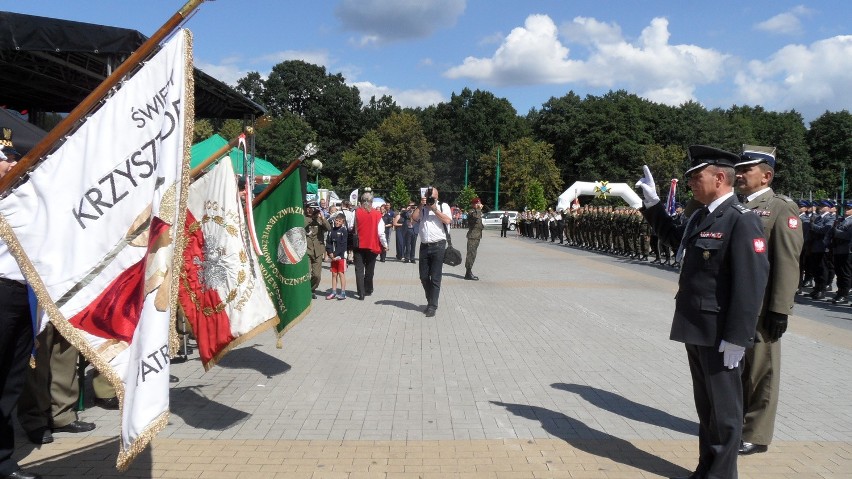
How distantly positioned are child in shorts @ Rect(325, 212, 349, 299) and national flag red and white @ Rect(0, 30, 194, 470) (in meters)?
9.54

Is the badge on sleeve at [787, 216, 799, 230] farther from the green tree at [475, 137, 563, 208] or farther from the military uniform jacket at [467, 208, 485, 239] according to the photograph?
the green tree at [475, 137, 563, 208]

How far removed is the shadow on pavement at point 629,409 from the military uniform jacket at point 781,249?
1.28 metres

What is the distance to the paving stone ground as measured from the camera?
183 inches

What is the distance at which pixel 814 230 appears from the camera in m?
15.1

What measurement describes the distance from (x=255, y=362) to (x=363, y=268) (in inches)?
220

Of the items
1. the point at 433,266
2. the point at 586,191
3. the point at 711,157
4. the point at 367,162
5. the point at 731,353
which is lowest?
the point at 433,266

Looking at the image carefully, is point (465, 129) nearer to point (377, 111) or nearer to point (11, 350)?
point (377, 111)

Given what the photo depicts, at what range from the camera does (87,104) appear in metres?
3.34

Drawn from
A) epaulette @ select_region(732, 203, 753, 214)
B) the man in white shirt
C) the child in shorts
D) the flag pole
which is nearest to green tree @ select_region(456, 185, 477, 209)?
the child in shorts

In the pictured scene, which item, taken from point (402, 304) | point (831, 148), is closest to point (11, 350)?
point (402, 304)

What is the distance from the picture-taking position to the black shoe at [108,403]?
5.91 metres

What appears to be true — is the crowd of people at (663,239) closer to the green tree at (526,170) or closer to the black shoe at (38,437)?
the black shoe at (38,437)

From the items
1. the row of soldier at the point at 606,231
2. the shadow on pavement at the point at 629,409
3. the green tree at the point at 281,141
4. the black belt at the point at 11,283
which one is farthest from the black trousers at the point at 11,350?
the green tree at the point at 281,141

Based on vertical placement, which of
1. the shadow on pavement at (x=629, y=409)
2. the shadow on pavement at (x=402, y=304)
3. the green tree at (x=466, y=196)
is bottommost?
the shadow on pavement at (x=402, y=304)
